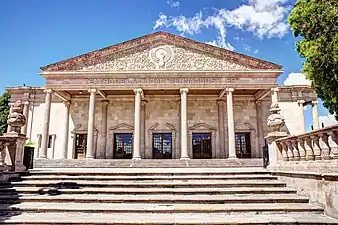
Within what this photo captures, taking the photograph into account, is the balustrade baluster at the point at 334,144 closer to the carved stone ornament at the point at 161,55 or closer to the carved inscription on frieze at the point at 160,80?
the carved inscription on frieze at the point at 160,80

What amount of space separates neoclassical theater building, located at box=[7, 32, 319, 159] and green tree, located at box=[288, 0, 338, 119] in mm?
7368

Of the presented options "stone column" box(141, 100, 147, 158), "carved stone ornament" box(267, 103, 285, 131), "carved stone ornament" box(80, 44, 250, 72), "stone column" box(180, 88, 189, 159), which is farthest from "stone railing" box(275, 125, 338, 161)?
"stone column" box(141, 100, 147, 158)

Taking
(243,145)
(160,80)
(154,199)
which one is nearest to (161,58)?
Answer: (160,80)

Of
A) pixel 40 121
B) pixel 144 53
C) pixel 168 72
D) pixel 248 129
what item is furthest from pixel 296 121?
pixel 40 121

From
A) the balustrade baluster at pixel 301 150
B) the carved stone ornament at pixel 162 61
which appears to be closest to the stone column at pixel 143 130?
the carved stone ornament at pixel 162 61

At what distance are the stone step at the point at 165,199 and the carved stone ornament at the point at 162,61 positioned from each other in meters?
14.3

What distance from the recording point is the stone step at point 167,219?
5.32 m

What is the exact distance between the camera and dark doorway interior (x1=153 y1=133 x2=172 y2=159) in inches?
880

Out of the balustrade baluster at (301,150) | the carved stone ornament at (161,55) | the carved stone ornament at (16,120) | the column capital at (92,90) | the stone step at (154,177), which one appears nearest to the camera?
the balustrade baluster at (301,150)

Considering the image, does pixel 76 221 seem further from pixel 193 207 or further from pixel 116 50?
pixel 116 50

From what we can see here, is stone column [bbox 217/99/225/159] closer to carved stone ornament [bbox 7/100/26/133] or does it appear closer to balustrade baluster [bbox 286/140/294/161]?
balustrade baluster [bbox 286/140/294/161]

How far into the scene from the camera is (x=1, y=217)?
576 cm

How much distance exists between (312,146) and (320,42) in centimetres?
714

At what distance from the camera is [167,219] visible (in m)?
5.57
